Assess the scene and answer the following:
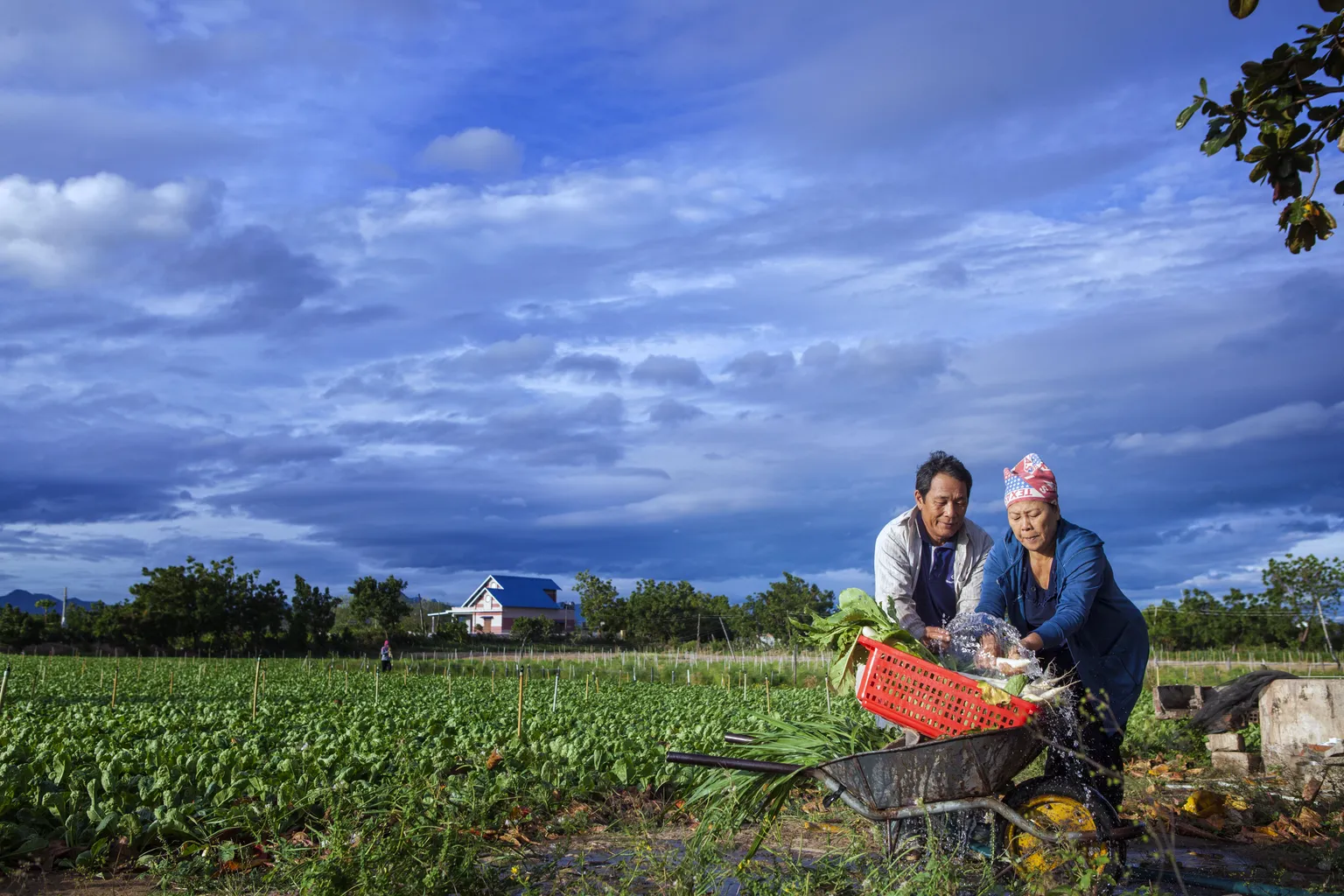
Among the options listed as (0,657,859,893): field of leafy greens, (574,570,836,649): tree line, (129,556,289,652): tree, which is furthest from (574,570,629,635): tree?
(0,657,859,893): field of leafy greens

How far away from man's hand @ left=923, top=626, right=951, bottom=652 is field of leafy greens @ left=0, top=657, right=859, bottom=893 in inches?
47.6

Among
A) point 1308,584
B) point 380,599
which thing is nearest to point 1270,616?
point 1308,584

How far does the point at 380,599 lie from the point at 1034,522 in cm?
4398

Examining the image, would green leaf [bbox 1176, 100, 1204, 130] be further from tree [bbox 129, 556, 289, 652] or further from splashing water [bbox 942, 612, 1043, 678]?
tree [bbox 129, 556, 289, 652]

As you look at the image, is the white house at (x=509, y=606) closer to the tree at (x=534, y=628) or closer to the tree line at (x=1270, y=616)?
the tree at (x=534, y=628)

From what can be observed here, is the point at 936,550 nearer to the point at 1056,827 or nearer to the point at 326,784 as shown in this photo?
the point at 1056,827

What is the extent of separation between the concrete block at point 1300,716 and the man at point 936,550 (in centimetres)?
383

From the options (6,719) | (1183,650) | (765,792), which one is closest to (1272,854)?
(765,792)

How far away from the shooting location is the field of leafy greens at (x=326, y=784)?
3340mm

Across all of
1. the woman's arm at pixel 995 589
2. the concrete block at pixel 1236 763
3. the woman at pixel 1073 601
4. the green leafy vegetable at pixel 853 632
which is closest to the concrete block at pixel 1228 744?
the concrete block at pixel 1236 763

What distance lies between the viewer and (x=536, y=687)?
767 inches

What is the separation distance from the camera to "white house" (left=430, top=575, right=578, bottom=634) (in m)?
61.1

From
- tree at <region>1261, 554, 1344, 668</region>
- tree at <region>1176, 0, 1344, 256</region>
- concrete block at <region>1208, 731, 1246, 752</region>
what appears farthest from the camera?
tree at <region>1261, 554, 1344, 668</region>

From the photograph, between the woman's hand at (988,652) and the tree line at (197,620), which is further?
the tree line at (197,620)
